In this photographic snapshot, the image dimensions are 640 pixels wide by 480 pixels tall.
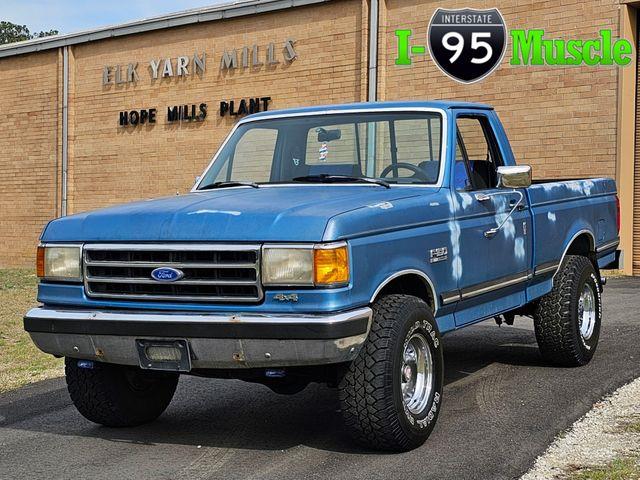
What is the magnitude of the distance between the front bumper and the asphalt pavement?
584mm

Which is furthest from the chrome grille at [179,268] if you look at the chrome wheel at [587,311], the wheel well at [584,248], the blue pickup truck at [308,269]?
the wheel well at [584,248]

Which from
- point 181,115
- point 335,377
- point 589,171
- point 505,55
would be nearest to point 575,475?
point 335,377

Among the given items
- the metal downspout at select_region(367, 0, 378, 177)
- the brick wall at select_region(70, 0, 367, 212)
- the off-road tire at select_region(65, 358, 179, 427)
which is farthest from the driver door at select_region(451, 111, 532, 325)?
the brick wall at select_region(70, 0, 367, 212)

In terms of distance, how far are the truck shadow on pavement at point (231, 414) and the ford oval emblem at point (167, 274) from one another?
3.69 ft

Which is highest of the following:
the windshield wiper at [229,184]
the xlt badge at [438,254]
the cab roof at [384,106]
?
the cab roof at [384,106]

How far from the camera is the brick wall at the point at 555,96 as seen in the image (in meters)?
17.1

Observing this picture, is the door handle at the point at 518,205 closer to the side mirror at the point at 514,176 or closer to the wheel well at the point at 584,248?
the side mirror at the point at 514,176

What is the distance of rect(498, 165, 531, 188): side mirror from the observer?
21.0 ft

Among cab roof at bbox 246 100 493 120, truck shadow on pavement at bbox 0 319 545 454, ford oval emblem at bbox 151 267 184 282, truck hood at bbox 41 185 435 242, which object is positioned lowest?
truck shadow on pavement at bbox 0 319 545 454

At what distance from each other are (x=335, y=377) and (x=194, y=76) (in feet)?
62.3

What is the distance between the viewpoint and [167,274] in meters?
5.22

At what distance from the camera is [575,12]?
57.6ft

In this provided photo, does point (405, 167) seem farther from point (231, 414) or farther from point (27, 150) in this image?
point (27, 150)

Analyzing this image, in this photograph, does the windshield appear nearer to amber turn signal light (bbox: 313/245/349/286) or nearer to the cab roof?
the cab roof
